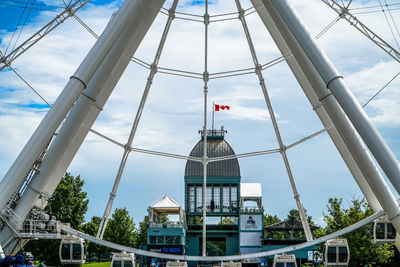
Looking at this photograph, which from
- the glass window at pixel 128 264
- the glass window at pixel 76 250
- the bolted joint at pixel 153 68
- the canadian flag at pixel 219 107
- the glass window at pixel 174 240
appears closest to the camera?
the glass window at pixel 76 250

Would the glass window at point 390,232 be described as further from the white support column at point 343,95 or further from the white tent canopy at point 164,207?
the white tent canopy at point 164,207

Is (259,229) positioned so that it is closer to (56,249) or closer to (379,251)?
(379,251)

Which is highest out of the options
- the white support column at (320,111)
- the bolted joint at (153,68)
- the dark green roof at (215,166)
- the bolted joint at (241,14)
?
the dark green roof at (215,166)

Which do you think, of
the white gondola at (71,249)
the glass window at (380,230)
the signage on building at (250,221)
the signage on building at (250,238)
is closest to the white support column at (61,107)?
the white gondola at (71,249)

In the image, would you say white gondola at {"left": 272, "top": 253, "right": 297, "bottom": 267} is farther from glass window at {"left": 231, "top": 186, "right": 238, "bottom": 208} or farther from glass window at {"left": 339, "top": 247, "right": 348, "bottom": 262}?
glass window at {"left": 231, "top": 186, "right": 238, "bottom": 208}

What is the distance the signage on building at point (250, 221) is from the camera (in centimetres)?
9225

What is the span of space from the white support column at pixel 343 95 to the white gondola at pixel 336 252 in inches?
718

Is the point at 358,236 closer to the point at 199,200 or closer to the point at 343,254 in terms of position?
the point at 343,254

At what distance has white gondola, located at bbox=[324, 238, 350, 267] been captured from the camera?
46031mm

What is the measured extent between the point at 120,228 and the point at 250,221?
27267mm

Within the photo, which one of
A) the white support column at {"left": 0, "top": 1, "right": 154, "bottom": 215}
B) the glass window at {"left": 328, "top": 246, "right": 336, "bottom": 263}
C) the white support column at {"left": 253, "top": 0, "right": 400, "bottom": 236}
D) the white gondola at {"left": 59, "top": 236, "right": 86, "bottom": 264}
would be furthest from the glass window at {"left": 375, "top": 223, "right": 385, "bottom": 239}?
the white support column at {"left": 0, "top": 1, "right": 154, "bottom": 215}

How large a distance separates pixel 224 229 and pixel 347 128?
65.6m

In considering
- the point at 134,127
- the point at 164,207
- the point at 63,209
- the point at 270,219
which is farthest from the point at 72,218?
the point at 270,219

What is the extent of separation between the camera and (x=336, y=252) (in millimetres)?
46094
